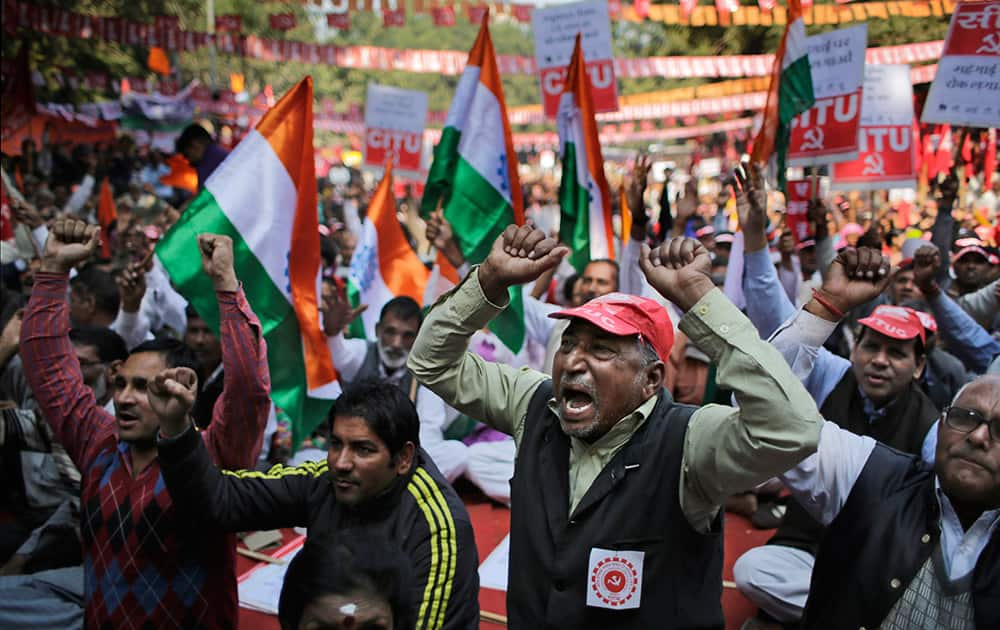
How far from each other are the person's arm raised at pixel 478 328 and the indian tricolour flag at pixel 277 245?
1832 mm

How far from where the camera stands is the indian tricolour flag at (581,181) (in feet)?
Result: 19.1

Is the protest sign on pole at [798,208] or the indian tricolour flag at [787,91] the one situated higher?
the indian tricolour flag at [787,91]

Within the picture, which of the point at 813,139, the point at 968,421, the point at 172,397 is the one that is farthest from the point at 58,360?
the point at 813,139

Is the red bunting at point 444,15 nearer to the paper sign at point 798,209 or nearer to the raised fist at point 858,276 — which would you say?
the paper sign at point 798,209

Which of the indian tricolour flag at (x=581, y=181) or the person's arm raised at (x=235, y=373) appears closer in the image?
the person's arm raised at (x=235, y=373)

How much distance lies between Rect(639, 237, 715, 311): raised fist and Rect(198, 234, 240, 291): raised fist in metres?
1.34

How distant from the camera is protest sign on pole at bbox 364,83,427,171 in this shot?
8617 millimetres

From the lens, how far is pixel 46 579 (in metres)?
3.19

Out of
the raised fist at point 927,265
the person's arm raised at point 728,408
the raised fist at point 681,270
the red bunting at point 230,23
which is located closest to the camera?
the person's arm raised at point 728,408

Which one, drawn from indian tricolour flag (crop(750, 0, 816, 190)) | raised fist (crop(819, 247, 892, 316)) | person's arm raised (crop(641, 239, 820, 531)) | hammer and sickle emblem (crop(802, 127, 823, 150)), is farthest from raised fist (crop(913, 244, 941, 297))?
person's arm raised (crop(641, 239, 820, 531))

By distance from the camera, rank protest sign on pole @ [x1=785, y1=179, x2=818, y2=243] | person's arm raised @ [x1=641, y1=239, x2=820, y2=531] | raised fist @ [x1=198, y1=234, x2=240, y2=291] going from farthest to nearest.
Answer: protest sign on pole @ [x1=785, y1=179, x2=818, y2=243]
raised fist @ [x1=198, y1=234, x2=240, y2=291]
person's arm raised @ [x1=641, y1=239, x2=820, y2=531]

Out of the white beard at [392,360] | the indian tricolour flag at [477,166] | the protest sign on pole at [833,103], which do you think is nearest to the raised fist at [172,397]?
the white beard at [392,360]

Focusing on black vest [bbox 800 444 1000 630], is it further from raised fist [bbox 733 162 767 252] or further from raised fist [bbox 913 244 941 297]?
raised fist [bbox 913 244 941 297]

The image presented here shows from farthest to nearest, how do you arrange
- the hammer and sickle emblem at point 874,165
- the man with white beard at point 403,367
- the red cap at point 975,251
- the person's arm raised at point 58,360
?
1. the hammer and sickle emblem at point 874,165
2. the red cap at point 975,251
3. the man with white beard at point 403,367
4. the person's arm raised at point 58,360
